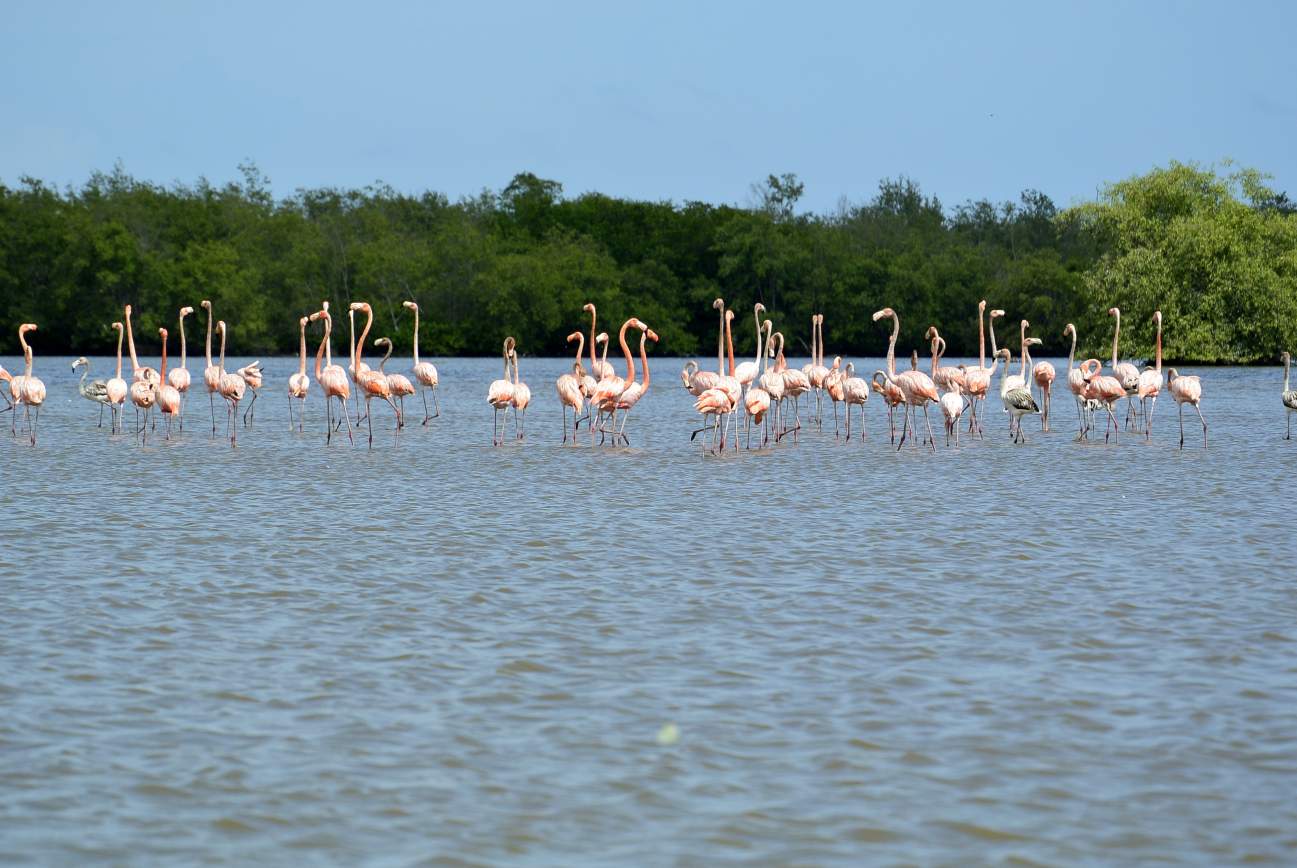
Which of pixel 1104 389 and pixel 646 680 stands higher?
pixel 1104 389

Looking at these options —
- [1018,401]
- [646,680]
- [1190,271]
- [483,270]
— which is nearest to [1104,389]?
[1018,401]

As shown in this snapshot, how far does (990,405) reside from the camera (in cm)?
3159

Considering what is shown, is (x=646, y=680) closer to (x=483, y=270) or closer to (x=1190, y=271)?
(x=1190, y=271)

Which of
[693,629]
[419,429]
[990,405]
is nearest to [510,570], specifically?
[693,629]

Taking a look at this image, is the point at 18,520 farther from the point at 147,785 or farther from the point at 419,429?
the point at 419,429

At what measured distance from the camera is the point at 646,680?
6730 mm

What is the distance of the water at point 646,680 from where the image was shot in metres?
4.92

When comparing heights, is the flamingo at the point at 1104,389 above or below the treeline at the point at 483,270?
below

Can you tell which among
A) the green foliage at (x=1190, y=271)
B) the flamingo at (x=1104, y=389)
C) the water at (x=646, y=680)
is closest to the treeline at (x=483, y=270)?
the green foliage at (x=1190, y=271)

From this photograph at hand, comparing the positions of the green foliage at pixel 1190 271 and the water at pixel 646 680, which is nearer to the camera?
the water at pixel 646 680

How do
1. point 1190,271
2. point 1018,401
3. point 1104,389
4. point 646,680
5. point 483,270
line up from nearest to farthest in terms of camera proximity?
1. point 646,680
2. point 1018,401
3. point 1104,389
4. point 1190,271
5. point 483,270

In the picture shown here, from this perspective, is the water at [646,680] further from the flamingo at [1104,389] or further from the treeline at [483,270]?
the treeline at [483,270]

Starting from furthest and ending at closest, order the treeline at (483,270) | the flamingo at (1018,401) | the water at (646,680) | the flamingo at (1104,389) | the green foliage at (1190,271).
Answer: the treeline at (483,270) < the green foliage at (1190,271) < the flamingo at (1104,389) < the flamingo at (1018,401) < the water at (646,680)

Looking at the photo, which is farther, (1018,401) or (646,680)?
(1018,401)
